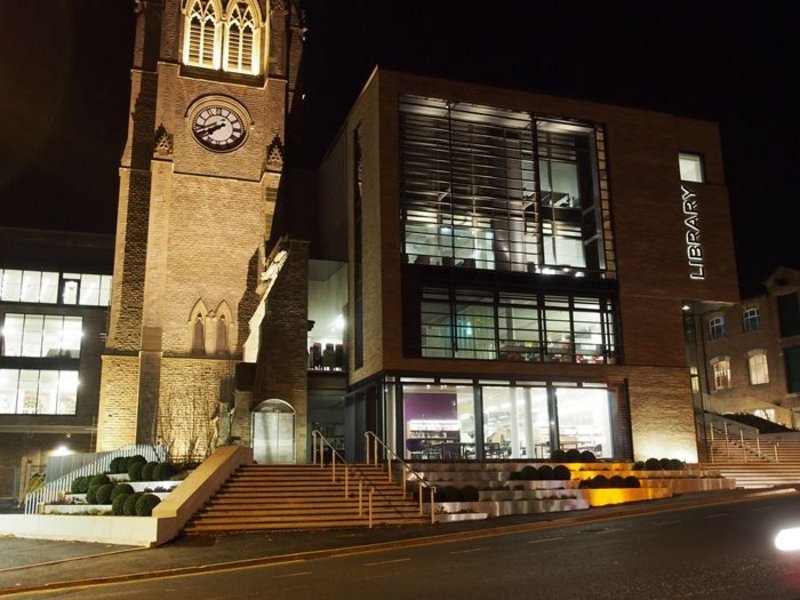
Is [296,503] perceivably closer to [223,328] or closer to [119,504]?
[119,504]

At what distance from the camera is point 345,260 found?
115 feet

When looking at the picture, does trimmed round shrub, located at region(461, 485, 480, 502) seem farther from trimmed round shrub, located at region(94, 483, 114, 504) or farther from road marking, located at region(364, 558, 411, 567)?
trimmed round shrub, located at region(94, 483, 114, 504)

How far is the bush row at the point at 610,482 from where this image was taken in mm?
24828

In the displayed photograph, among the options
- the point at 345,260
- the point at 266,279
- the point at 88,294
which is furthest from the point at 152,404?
the point at 88,294

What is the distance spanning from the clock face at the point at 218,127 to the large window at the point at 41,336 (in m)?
16.9

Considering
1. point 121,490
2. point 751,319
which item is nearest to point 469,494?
point 121,490

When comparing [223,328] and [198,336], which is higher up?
→ [223,328]

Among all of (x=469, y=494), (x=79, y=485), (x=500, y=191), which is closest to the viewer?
(x=469, y=494)

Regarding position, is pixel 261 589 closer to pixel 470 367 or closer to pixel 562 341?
pixel 470 367

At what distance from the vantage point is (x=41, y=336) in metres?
46.0

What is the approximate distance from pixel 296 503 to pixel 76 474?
31.1 ft

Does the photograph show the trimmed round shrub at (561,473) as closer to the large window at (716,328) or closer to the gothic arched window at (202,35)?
the gothic arched window at (202,35)

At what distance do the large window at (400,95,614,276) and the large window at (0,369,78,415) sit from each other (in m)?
24.4

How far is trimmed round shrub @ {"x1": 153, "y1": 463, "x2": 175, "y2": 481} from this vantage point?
23844 mm
